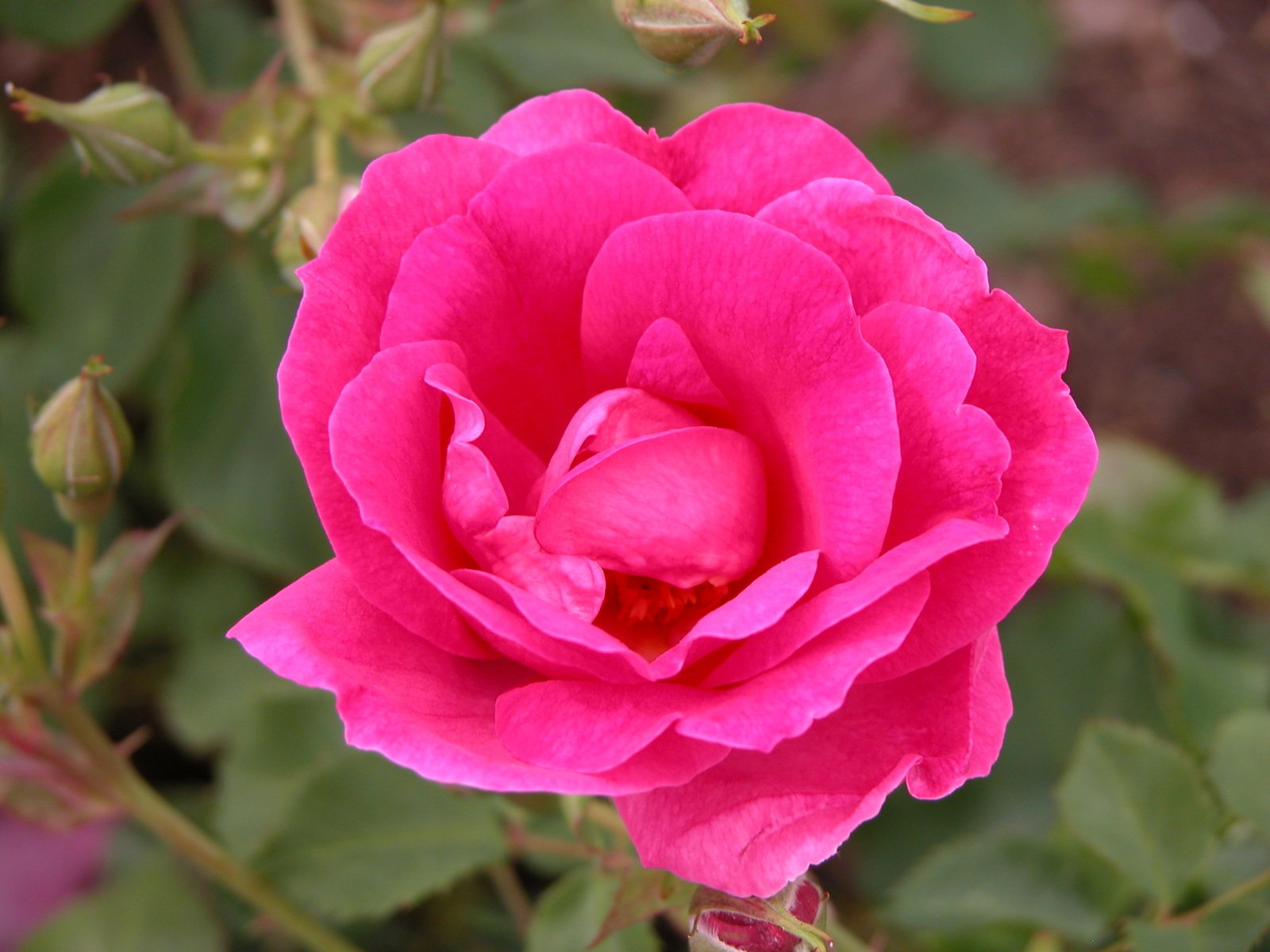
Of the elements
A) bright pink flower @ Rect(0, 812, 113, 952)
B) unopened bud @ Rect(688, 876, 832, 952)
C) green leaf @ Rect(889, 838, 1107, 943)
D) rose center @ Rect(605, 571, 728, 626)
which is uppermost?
rose center @ Rect(605, 571, 728, 626)

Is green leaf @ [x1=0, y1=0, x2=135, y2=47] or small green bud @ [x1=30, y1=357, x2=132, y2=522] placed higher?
green leaf @ [x1=0, y1=0, x2=135, y2=47]

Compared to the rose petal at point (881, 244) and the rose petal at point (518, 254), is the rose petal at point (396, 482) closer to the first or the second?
the rose petal at point (518, 254)

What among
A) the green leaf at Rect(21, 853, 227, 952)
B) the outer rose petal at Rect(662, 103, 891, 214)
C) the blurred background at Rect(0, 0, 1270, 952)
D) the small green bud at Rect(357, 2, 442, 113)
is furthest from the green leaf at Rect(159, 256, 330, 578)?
the outer rose petal at Rect(662, 103, 891, 214)

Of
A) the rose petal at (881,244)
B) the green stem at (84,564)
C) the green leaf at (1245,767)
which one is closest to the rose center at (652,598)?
the rose petal at (881,244)

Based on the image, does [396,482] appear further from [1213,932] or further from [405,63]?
[1213,932]

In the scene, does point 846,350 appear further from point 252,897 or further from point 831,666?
point 252,897

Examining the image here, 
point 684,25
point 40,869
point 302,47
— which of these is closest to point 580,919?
point 684,25

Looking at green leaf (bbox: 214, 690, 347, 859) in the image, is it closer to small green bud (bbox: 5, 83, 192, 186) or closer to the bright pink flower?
the bright pink flower
